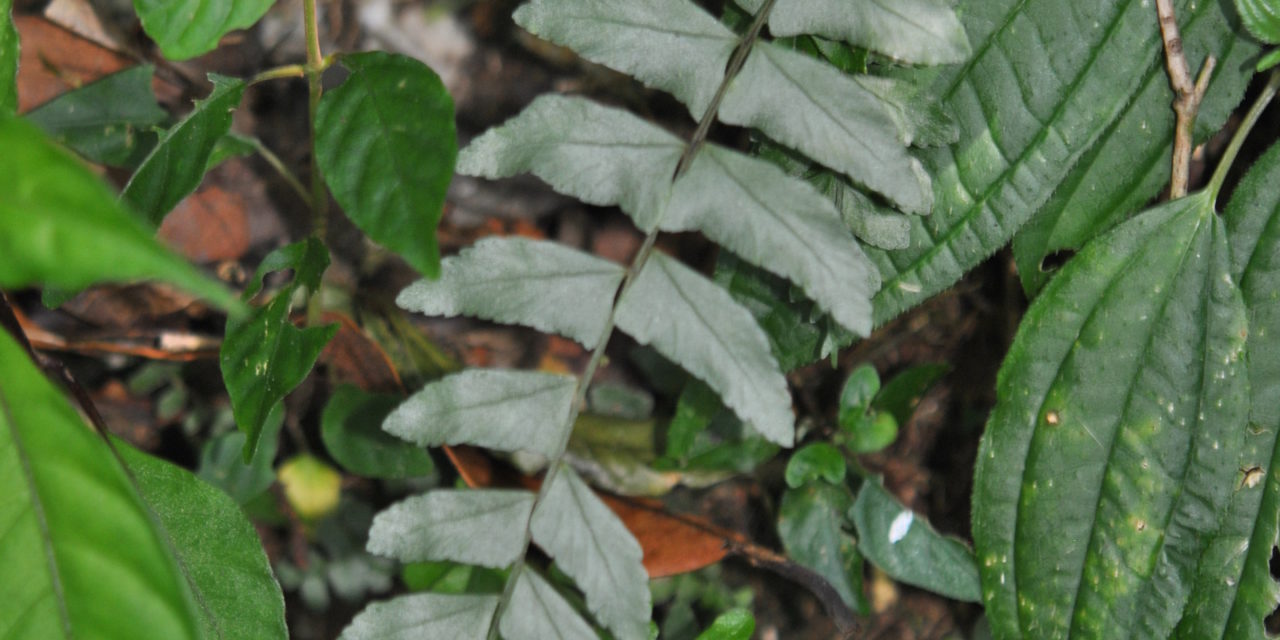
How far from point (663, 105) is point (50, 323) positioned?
3.76 ft

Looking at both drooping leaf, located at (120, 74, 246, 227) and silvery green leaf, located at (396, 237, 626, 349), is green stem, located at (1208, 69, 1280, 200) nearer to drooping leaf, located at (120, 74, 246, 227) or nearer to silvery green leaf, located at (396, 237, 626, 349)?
silvery green leaf, located at (396, 237, 626, 349)

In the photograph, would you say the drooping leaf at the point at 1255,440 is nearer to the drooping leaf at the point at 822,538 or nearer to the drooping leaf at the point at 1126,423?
the drooping leaf at the point at 1126,423

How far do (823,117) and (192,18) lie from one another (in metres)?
0.65

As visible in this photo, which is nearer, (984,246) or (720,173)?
(720,173)

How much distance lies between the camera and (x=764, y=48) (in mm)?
1046

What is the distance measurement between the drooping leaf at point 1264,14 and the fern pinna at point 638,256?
0.35m

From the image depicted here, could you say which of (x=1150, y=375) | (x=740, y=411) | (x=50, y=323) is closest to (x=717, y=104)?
(x=740, y=411)

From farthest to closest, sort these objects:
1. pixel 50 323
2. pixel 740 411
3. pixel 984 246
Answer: pixel 50 323 → pixel 984 246 → pixel 740 411

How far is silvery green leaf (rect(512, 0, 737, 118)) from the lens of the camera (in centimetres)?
105

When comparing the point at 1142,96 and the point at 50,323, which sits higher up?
the point at 1142,96

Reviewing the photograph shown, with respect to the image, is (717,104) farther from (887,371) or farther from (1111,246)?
(887,371)

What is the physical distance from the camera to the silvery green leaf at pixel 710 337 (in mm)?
1029

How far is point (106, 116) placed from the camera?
1447 millimetres

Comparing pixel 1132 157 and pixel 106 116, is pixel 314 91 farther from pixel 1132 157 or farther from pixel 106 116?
pixel 1132 157
